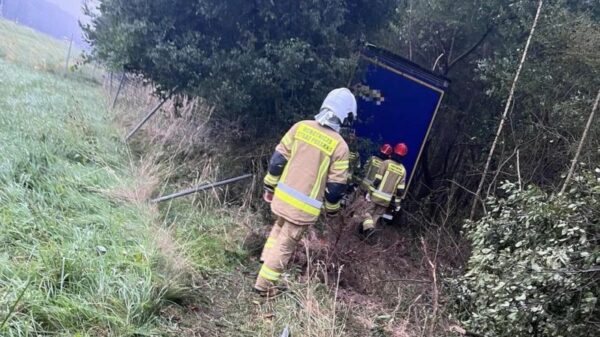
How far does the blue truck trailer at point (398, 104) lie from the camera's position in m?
7.41

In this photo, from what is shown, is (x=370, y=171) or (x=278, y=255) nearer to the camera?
(x=278, y=255)

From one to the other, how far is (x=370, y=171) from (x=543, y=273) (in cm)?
435

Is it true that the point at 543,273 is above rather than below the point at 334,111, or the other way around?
below

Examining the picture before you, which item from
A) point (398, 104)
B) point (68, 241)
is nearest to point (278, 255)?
point (68, 241)

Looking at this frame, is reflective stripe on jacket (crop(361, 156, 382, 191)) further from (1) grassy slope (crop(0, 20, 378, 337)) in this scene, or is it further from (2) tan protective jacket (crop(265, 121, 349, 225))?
(2) tan protective jacket (crop(265, 121, 349, 225))

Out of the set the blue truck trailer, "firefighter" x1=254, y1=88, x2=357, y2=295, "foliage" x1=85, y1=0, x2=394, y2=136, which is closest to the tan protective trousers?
"firefighter" x1=254, y1=88, x2=357, y2=295

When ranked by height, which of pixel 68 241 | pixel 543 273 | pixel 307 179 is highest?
pixel 543 273

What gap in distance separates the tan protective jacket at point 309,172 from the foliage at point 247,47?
204 cm

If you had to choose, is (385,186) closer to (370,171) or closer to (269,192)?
(370,171)

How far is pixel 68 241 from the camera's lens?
325 cm

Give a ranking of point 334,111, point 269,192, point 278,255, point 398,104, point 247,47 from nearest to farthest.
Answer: point 278,255 → point 334,111 → point 269,192 → point 247,47 → point 398,104

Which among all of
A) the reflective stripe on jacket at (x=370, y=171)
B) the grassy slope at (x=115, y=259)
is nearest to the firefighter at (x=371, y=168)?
the reflective stripe on jacket at (x=370, y=171)

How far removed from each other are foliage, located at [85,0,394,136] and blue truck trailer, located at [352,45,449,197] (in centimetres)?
95

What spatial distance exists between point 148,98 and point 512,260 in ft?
26.3
